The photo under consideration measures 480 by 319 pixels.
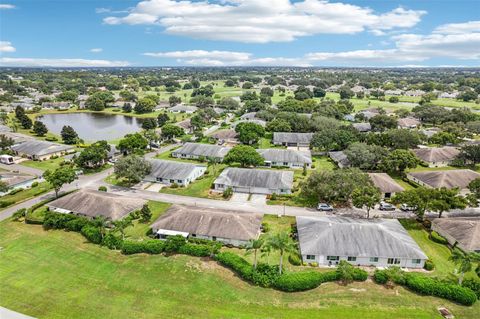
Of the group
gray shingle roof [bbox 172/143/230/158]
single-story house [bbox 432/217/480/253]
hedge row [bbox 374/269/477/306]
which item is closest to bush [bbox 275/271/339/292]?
hedge row [bbox 374/269/477/306]

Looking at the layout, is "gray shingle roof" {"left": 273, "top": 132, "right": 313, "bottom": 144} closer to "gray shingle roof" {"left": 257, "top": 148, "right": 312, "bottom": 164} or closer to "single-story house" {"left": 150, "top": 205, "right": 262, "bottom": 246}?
"gray shingle roof" {"left": 257, "top": 148, "right": 312, "bottom": 164}

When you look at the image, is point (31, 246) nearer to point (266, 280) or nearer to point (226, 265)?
point (226, 265)

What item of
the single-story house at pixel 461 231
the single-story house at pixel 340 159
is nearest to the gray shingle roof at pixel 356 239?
the single-story house at pixel 461 231

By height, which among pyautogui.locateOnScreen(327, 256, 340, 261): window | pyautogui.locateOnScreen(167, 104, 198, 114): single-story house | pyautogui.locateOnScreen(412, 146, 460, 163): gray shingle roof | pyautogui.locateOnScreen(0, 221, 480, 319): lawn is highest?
pyautogui.locateOnScreen(167, 104, 198, 114): single-story house

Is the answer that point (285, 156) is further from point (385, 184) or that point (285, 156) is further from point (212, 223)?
point (212, 223)

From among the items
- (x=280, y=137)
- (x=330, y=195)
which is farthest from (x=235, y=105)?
(x=330, y=195)

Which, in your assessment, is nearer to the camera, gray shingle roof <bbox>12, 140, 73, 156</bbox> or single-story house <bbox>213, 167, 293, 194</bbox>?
single-story house <bbox>213, 167, 293, 194</bbox>
